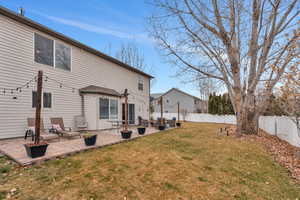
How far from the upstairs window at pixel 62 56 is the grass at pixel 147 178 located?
600cm

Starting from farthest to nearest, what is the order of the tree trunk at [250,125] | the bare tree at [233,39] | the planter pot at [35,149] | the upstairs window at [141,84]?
the upstairs window at [141,84], the tree trunk at [250,125], the bare tree at [233,39], the planter pot at [35,149]

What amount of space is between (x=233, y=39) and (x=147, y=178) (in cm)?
968

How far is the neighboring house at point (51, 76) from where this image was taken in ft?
21.8

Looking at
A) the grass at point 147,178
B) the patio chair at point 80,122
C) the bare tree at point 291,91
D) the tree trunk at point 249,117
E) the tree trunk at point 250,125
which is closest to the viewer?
the grass at point 147,178

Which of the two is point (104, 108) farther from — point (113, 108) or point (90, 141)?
point (90, 141)

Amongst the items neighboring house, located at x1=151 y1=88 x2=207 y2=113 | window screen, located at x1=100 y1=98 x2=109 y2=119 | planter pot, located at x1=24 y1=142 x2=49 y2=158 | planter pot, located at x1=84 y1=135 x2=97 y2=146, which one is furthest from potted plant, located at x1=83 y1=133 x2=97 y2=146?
neighboring house, located at x1=151 y1=88 x2=207 y2=113

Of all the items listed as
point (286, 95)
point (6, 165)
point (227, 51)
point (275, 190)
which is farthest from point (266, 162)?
point (6, 165)

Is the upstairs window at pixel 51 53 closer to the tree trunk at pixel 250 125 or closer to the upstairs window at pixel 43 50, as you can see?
the upstairs window at pixel 43 50

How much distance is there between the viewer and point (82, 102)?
983cm

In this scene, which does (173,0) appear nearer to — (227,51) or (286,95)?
(227,51)

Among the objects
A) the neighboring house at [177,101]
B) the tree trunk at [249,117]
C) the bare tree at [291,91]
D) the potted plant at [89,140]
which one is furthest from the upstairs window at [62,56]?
the neighboring house at [177,101]

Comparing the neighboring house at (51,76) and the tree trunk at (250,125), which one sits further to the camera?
the tree trunk at (250,125)

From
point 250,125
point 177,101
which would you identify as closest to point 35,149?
point 250,125

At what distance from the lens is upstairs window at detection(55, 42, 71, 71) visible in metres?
8.52
